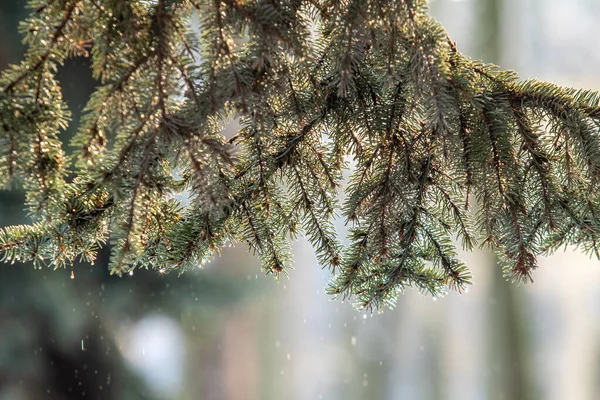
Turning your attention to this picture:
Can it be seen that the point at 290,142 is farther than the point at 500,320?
No

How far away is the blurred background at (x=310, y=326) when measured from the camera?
1.40 meters

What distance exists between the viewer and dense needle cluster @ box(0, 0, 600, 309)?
1.06ft

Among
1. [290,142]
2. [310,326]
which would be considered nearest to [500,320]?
[310,326]

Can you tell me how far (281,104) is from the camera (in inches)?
16.5

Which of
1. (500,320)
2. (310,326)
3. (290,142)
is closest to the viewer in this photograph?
(290,142)

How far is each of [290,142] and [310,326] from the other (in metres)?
1.49

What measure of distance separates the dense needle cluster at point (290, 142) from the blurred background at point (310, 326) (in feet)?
3.51

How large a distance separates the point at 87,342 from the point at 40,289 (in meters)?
0.22

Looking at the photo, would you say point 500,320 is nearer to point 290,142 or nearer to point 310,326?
point 310,326

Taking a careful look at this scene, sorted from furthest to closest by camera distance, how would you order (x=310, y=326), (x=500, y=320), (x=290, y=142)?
1. (x=310, y=326)
2. (x=500, y=320)
3. (x=290, y=142)

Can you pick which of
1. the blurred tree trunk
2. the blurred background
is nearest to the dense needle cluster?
Result: the blurred background

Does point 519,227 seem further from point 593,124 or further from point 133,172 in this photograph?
point 133,172

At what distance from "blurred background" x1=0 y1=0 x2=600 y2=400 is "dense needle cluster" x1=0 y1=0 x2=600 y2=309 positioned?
107 cm

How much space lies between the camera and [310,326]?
6.01 ft
